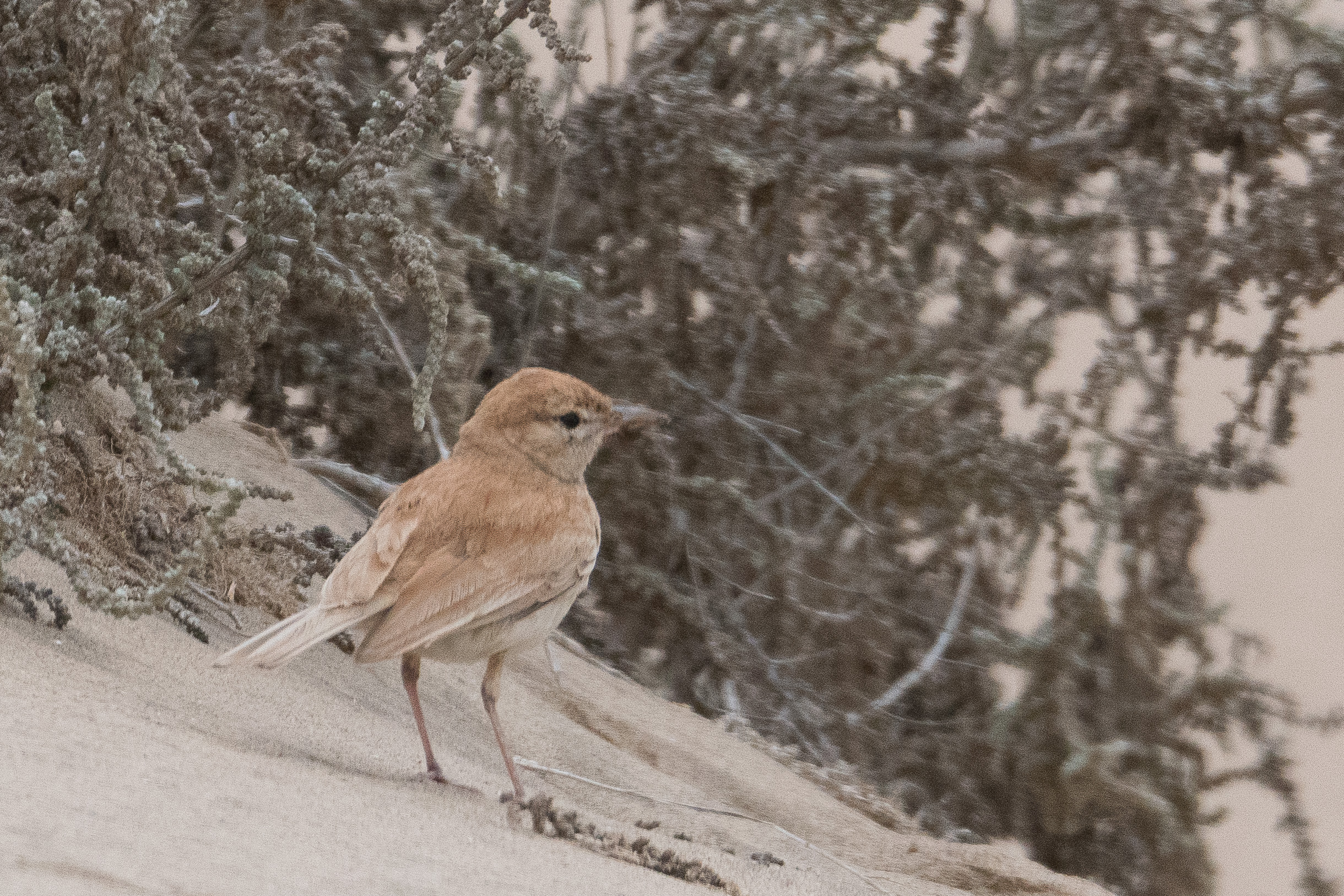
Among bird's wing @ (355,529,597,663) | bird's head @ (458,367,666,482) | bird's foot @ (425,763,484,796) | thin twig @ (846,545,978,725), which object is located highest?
bird's head @ (458,367,666,482)

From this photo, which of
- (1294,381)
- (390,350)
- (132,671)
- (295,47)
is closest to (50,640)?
(132,671)

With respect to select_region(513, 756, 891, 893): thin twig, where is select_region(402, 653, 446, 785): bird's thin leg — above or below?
above

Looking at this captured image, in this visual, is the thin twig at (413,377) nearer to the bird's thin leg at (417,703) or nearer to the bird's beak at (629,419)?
the bird's beak at (629,419)

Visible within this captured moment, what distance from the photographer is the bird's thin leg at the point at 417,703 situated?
2.35 metres

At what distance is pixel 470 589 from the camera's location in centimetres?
235

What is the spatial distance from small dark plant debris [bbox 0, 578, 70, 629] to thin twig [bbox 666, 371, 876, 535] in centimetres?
242

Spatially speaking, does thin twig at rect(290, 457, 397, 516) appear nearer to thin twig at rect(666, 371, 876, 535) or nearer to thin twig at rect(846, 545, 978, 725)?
thin twig at rect(666, 371, 876, 535)

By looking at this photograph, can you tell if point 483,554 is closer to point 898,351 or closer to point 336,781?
point 336,781

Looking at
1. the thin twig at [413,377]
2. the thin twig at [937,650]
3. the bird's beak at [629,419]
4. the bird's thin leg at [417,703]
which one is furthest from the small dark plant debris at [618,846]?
the thin twig at [937,650]

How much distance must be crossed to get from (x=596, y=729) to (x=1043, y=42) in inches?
116

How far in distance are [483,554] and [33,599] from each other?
82 centimetres

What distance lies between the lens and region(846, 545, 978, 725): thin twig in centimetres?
451

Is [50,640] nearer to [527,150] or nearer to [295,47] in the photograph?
[295,47]

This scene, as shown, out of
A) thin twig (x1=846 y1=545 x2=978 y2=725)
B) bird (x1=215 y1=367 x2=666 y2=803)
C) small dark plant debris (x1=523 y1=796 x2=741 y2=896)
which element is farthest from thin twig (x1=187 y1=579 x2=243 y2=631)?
thin twig (x1=846 y1=545 x2=978 y2=725)
